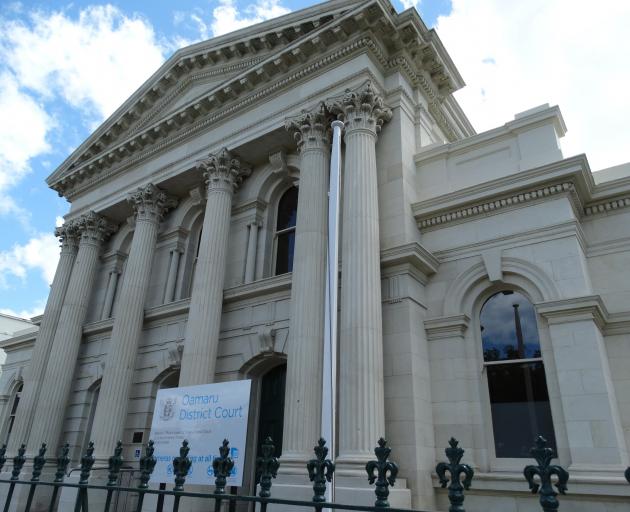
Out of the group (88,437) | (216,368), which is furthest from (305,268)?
(88,437)

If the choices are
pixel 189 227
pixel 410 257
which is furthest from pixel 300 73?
pixel 410 257

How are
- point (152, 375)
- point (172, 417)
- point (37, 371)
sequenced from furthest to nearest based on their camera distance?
point (37, 371), point (152, 375), point (172, 417)

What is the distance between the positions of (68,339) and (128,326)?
393cm

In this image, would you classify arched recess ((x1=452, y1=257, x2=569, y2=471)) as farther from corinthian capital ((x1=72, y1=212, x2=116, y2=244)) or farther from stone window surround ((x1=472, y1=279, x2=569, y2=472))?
corinthian capital ((x1=72, y1=212, x2=116, y2=244))

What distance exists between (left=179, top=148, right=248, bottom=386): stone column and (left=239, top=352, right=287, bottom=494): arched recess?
43.6 inches

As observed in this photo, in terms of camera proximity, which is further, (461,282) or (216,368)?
(216,368)

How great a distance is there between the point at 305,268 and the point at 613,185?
7.37m

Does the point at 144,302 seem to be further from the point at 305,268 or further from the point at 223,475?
the point at 223,475

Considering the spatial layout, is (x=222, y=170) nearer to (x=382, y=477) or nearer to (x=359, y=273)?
(x=359, y=273)

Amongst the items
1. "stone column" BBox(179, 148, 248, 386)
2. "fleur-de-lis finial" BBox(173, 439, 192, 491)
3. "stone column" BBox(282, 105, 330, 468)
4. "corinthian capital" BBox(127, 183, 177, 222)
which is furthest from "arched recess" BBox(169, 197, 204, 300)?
"fleur-de-lis finial" BBox(173, 439, 192, 491)

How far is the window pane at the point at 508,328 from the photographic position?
11172 mm

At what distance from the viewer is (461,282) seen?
478 inches

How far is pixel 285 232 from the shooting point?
53.2 feet

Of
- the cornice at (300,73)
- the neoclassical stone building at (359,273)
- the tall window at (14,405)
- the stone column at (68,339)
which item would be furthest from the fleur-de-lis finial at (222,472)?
the tall window at (14,405)
